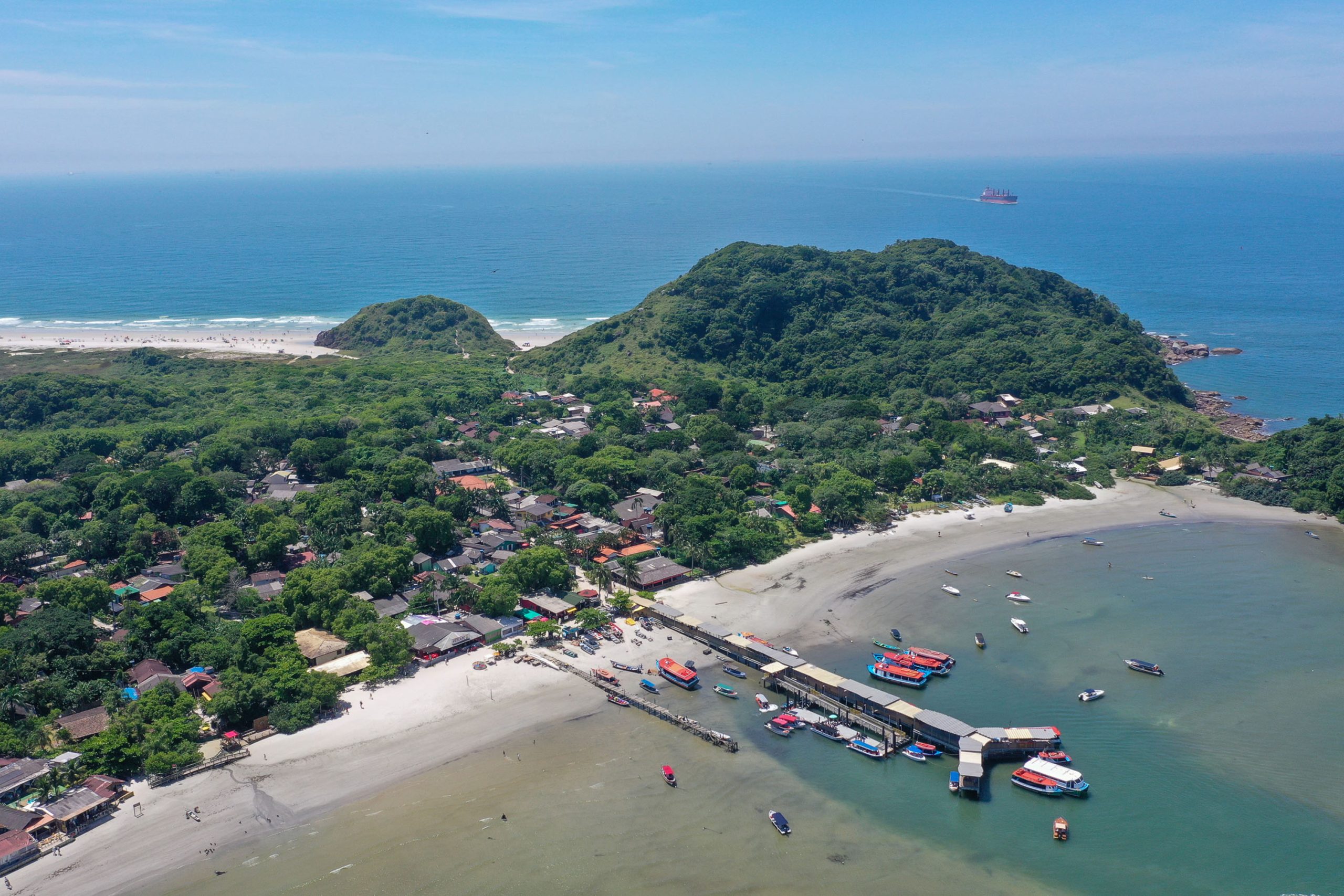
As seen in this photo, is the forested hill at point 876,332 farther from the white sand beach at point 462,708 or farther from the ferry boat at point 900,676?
the ferry boat at point 900,676

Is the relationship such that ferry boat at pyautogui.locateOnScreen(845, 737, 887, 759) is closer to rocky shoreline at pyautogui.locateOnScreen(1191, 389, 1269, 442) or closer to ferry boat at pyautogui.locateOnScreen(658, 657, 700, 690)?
ferry boat at pyautogui.locateOnScreen(658, 657, 700, 690)

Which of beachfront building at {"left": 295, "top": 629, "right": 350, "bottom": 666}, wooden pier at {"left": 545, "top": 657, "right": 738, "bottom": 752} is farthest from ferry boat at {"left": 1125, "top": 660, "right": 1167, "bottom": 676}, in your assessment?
beachfront building at {"left": 295, "top": 629, "right": 350, "bottom": 666}

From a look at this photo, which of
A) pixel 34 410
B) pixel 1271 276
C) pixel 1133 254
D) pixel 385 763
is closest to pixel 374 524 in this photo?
pixel 385 763

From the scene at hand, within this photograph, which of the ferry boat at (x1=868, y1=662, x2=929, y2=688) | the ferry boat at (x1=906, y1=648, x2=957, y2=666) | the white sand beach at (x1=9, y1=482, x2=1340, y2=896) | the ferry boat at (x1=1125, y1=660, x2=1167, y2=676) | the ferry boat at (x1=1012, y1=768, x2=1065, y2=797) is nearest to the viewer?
the white sand beach at (x1=9, y1=482, x2=1340, y2=896)

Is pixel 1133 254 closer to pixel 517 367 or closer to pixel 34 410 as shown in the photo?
pixel 517 367

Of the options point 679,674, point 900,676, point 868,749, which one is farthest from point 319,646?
point 900,676

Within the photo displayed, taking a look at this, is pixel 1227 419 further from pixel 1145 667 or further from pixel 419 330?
pixel 419 330

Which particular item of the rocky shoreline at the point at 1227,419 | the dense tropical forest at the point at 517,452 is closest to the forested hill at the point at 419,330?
the dense tropical forest at the point at 517,452
